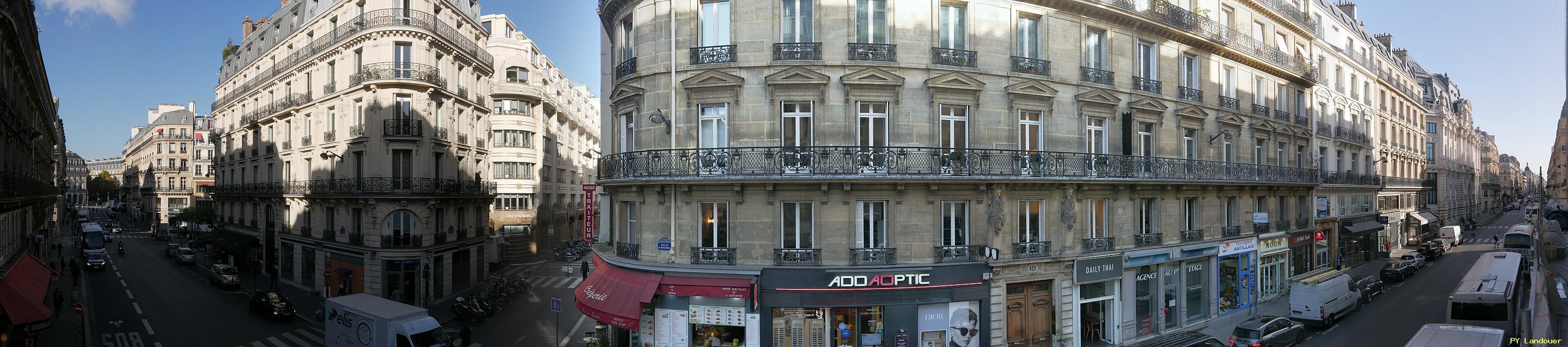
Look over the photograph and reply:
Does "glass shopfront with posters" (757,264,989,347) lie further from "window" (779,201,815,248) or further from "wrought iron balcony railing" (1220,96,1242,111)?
"wrought iron balcony railing" (1220,96,1242,111)

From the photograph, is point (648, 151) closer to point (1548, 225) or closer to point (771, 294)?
point (771, 294)

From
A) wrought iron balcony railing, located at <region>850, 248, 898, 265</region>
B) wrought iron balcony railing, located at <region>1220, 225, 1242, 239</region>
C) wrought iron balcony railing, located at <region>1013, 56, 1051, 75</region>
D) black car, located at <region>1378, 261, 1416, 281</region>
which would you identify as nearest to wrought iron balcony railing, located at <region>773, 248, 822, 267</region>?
wrought iron balcony railing, located at <region>850, 248, 898, 265</region>

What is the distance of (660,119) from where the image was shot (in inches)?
653

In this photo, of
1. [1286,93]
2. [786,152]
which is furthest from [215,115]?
[1286,93]

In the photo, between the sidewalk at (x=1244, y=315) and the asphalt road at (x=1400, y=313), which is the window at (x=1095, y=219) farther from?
the asphalt road at (x=1400, y=313)

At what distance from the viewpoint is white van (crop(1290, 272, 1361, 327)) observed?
22.1 metres

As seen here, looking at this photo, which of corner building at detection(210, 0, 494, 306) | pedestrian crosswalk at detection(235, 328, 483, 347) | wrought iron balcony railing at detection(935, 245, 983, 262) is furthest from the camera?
corner building at detection(210, 0, 494, 306)

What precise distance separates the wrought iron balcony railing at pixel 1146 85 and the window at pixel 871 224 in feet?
34.1

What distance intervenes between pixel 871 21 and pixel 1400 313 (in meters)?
24.1

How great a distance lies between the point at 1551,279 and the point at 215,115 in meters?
73.8

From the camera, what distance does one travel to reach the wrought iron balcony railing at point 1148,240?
20969 millimetres

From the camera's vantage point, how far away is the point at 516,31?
5006 centimetres

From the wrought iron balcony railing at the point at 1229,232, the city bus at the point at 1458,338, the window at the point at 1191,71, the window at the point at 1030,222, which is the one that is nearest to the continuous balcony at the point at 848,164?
the window at the point at 1030,222

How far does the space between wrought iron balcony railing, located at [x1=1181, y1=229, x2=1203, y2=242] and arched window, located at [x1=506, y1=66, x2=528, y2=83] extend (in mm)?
41032
